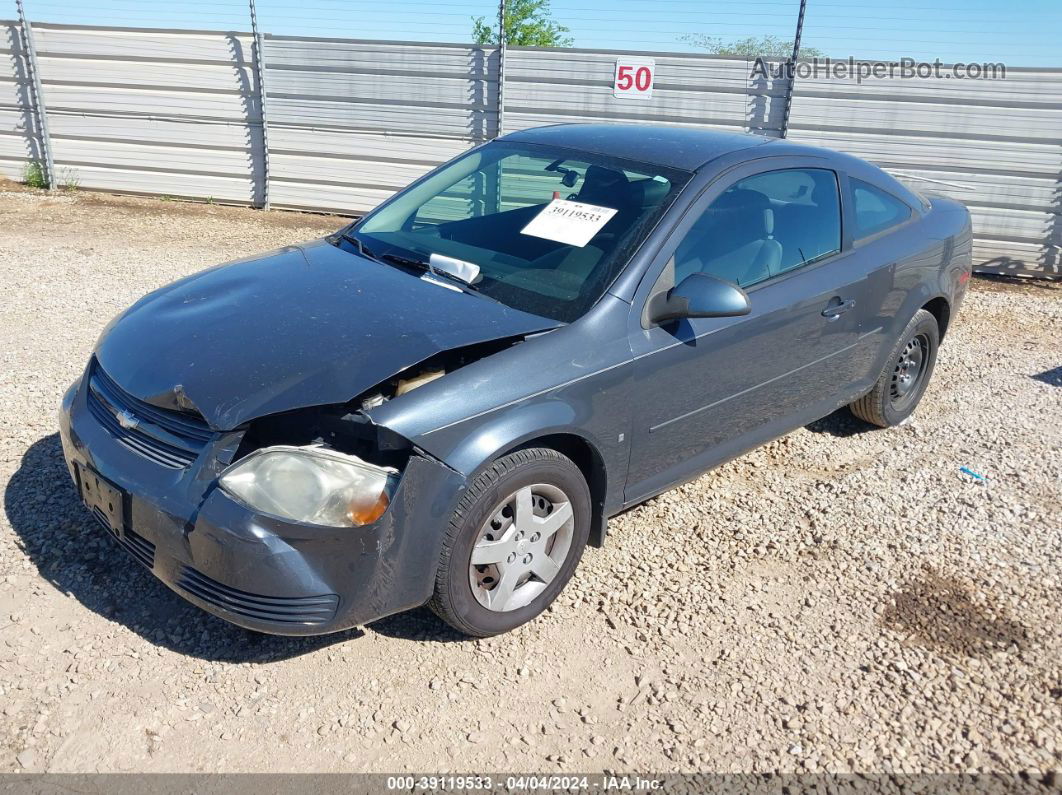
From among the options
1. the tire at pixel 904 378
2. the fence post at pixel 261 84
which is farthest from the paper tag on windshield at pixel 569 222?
the fence post at pixel 261 84

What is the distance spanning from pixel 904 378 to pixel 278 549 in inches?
153

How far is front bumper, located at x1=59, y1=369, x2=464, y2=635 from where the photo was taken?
2.65 meters

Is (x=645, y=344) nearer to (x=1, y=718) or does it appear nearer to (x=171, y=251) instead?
(x=1, y=718)

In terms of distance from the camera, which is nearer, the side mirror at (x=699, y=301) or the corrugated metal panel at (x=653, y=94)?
the side mirror at (x=699, y=301)

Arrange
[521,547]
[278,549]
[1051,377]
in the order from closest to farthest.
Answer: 1. [278,549]
2. [521,547]
3. [1051,377]

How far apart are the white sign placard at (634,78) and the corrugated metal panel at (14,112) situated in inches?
310

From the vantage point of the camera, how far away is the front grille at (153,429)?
112 inches

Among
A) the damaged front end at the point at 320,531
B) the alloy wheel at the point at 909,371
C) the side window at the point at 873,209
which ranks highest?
the side window at the point at 873,209

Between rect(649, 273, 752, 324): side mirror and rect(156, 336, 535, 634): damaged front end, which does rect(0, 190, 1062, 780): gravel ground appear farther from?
rect(649, 273, 752, 324): side mirror

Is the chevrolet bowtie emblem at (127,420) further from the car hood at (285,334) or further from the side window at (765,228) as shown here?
the side window at (765,228)

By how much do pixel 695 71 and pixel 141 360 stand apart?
27.3 feet

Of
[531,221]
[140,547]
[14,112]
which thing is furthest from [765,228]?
[14,112]

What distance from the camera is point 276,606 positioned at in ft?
8.89

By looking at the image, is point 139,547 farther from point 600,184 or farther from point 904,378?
point 904,378
